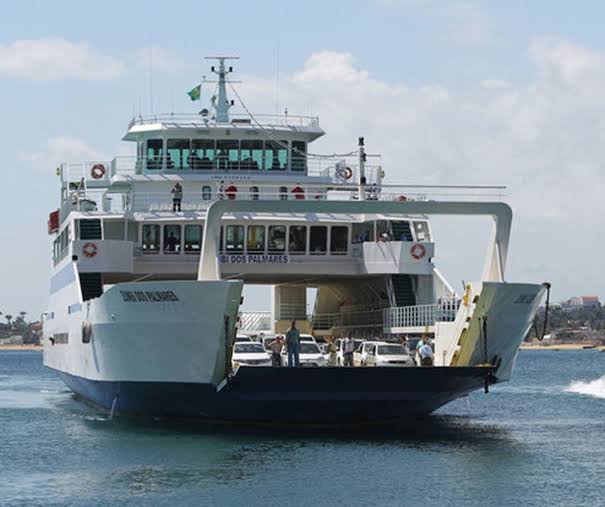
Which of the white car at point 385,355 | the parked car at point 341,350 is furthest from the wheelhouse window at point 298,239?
the white car at point 385,355

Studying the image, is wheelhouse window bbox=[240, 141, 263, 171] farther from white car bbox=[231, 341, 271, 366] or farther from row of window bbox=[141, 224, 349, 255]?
white car bbox=[231, 341, 271, 366]

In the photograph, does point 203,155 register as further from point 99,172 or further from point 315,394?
point 315,394

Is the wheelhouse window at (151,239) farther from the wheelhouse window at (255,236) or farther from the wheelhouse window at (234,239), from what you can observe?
the wheelhouse window at (255,236)

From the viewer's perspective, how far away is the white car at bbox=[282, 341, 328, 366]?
111ft

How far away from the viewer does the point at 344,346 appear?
34250 mm

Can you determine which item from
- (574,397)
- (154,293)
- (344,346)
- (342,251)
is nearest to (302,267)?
(342,251)

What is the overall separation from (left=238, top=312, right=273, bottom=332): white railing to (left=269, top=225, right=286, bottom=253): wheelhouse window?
15.0 meters

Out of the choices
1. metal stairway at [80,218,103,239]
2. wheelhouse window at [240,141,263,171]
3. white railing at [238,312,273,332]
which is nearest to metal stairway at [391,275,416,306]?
wheelhouse window at [240,141,263,171]

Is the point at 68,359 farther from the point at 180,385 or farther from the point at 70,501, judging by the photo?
the point at 70,501

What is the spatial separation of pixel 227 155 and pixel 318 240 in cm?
530

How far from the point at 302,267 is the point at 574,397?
2119cm

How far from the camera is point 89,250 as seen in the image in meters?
36.3

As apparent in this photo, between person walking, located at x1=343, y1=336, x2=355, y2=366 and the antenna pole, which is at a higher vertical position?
the antenna pole

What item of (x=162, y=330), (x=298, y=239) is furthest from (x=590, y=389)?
(x=162, y=330)
